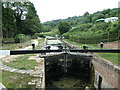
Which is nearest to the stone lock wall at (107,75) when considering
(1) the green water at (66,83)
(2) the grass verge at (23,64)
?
(1) the green water at (66,83)

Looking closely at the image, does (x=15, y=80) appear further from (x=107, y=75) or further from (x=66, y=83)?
(x=107, y=75)

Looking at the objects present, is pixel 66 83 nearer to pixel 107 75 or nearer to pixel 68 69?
pixel 68 69

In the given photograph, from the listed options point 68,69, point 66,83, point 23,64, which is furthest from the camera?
point 68,69

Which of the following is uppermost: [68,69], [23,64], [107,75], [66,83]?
[23,64]

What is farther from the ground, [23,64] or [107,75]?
[23,64]

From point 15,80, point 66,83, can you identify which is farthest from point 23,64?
point 66,83

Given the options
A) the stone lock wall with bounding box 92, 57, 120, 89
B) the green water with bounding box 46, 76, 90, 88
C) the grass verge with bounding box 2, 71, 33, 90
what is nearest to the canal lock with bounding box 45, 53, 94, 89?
the green water with bounding box 46, 76, 90, 88

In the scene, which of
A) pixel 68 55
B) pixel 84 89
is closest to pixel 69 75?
pixel 68 55

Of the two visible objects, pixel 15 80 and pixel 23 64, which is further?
pixel 23 64

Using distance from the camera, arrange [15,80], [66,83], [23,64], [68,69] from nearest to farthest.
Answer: [15,80]
[23,64]
[66,83]
[68,69]

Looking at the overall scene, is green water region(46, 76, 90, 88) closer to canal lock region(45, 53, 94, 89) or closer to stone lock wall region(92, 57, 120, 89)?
canal lock region(45, 53, 94, 89)

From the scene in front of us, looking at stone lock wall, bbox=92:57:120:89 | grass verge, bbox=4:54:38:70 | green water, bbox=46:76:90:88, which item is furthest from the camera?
green water, bbox=46:76:90:88

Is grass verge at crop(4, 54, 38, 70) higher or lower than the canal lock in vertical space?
higher

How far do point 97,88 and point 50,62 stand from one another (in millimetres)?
3722
